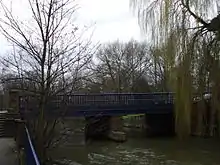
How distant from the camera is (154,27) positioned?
17.6 metres

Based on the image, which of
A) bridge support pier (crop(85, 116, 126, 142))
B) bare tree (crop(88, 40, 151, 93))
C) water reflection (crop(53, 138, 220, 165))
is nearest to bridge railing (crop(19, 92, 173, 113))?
bridge support pier (crop(85, 116, 126, 142))

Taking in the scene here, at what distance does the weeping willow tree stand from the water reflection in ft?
20.5

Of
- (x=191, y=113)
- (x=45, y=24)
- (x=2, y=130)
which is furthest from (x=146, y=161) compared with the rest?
(x=45, y=24)

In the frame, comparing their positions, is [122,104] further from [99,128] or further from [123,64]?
[123,64]

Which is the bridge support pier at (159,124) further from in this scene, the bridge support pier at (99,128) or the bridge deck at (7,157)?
the bridge deck at (7,157)

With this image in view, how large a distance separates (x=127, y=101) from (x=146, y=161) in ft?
41.6

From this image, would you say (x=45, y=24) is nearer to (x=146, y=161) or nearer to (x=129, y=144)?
(x=146, y=161)

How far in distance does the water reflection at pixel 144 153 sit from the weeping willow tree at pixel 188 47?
6.23m

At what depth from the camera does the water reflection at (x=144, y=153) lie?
2286 centimetres

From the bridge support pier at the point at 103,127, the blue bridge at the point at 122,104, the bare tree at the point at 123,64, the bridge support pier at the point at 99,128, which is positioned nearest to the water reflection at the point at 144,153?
the blue bridge at the point at 122,104

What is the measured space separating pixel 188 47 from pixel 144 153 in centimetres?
1163

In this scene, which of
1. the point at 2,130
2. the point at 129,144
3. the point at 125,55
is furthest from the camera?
the point at 125,55

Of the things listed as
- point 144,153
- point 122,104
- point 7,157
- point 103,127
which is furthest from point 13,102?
point 103,127

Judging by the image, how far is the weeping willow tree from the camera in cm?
1598
